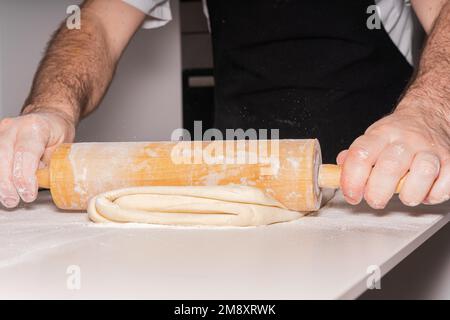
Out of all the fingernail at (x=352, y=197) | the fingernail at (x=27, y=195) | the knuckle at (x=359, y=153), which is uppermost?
the knuckle at (x=359, y=153)

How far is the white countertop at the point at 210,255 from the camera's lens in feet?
1.98

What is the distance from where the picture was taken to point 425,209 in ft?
3.52

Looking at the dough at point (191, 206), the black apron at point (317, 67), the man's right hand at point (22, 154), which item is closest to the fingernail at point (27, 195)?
the man's right hand at point (22, 154)

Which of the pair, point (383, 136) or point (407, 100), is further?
point (407, 100)

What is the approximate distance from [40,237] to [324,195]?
527mm

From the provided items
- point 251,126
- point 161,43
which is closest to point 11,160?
point 251,126

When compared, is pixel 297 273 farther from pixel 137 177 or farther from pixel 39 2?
pixel 39 2

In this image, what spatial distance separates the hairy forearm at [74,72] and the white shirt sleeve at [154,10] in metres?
0.13

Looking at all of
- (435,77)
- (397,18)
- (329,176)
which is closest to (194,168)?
(329,176)

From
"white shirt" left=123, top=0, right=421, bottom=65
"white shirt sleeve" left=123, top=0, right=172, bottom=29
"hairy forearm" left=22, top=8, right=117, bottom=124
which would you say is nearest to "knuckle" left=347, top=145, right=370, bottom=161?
"hairy forearm" left=22, top=8, right=117, bottom=124

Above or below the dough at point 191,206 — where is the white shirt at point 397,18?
above

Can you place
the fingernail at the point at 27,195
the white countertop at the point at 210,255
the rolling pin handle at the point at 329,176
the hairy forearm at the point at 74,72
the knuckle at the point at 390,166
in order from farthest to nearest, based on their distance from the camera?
the hairy forearm at the point at 74,72
the fingernail at the point at 27,195
the rolling pin handle at the point at 329,176
the knuckle at the point at 390,166
the white countertop at the point at 210,255

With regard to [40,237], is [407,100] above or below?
above

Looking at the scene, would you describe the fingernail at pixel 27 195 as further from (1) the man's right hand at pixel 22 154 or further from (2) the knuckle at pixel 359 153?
(2) the knuckle at pixel 359 153
